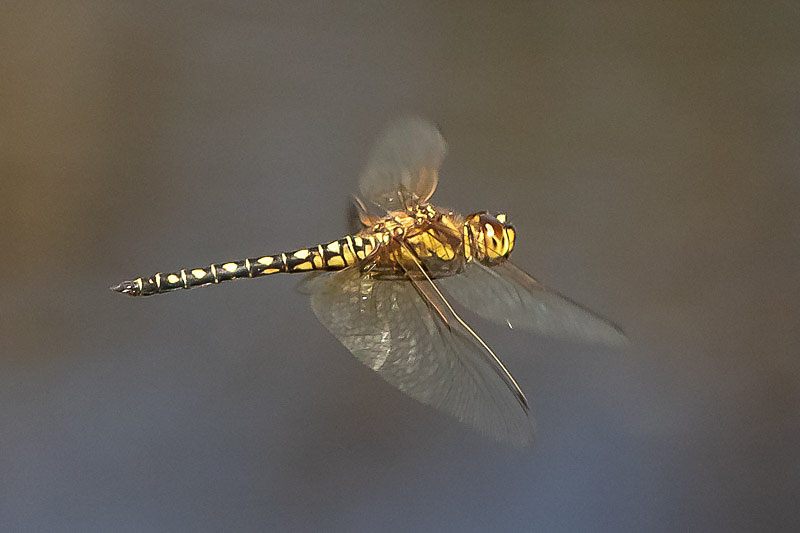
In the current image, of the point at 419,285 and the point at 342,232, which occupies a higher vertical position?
the point at 342,232

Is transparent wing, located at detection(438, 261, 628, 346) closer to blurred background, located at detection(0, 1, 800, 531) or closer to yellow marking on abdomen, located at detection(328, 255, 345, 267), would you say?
yellow marking on abdomen, located at detection(328, 255, 345, 267)

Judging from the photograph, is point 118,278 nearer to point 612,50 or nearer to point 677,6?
point 612,50

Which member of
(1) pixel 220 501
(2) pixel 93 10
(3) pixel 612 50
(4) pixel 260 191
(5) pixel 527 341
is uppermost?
(2) pixel 93 10

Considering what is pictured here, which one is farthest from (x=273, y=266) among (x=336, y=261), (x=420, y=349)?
(x=420, y=349)

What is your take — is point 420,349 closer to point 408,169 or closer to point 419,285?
point 419,285

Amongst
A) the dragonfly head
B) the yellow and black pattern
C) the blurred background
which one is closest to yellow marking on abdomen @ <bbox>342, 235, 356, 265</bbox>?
the yellow and black pattern

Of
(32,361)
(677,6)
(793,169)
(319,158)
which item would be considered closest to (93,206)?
(32,361)

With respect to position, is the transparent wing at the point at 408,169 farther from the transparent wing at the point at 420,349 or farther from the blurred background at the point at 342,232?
the blurred background at the point at 342,232
